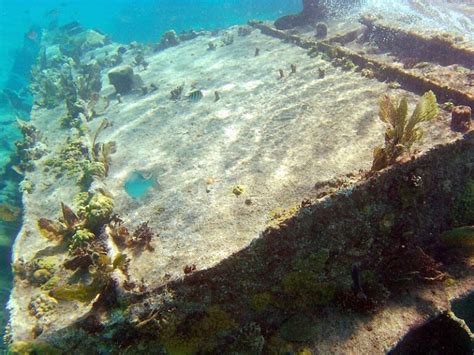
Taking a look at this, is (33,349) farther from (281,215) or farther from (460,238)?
(460,238)

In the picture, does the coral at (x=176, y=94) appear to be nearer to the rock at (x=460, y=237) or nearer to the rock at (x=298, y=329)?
the rock at (x=298, y=329)

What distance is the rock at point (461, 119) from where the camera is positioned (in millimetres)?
5678

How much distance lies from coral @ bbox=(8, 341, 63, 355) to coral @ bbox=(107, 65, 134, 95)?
13.1 metres

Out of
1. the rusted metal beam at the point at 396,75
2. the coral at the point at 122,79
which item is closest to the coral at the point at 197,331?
the rusted metal beam at the point at 396,75

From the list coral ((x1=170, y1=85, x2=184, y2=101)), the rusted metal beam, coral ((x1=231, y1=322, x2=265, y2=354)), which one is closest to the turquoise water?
coral ((x1=231, y1=322, x2=265, y2=354))

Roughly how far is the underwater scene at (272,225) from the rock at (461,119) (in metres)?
0.03

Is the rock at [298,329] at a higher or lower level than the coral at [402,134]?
lower

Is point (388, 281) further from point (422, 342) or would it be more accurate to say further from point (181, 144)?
point (181, 144)

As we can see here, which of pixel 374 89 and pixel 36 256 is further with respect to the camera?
pixel 374 89

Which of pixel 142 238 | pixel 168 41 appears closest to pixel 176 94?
pixel 142 238

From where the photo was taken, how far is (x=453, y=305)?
5.04 metres

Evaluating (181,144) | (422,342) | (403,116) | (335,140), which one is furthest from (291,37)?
(422,342)

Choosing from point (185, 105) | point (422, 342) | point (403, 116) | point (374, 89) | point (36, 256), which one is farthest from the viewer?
point (185, 105)

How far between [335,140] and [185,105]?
6436mm
